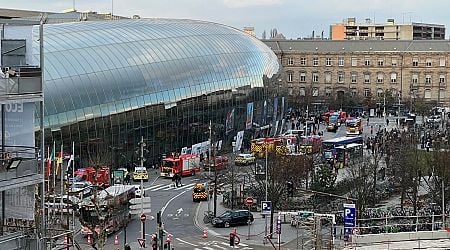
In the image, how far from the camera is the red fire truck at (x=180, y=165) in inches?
2832

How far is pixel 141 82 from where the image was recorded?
7731 cm

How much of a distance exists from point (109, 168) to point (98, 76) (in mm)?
10514

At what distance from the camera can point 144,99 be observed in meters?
77.0

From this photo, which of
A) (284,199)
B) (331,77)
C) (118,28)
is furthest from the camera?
(331,77)

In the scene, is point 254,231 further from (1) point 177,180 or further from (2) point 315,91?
(2) point 315,91

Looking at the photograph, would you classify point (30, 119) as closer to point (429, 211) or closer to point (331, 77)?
point (429, 211)

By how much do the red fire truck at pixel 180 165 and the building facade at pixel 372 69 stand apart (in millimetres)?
86258

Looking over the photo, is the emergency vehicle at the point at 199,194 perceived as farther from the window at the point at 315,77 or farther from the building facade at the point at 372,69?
the window at the point at 315,77

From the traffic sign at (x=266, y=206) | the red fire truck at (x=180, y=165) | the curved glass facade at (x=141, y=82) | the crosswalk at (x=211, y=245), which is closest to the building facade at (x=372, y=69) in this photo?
the curved glass facade at (x=141, y=82)

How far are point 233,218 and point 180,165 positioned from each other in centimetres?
2133

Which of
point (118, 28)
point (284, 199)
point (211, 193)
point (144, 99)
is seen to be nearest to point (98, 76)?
point (144, 99)

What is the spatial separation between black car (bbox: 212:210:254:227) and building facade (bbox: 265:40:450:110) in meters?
108

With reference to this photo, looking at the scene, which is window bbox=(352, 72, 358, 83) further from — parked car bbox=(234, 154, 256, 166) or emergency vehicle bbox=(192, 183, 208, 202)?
emergency vehicle bbox=(192, 183, 208, 202)

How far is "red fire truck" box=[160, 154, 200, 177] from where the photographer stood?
71.9 meters
